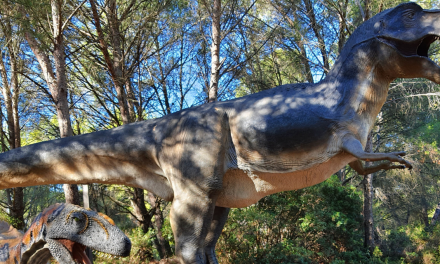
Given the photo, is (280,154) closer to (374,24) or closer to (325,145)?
(325,145)

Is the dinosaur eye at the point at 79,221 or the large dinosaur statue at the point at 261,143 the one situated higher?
the large dinosaur statue at the point at 261,143

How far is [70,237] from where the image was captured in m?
2.22

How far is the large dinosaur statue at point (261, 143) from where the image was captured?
2906 mm

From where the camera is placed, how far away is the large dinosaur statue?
291 centimetres

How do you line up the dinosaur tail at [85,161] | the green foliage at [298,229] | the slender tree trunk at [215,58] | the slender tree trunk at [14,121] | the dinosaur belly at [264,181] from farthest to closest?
the slender tree trunk at [14,121] < the slender tree trunk at [215,58] < the green foliage at [298,229] < the dinosaur tail at [85,161] < the dinosaur belly at [264,181]

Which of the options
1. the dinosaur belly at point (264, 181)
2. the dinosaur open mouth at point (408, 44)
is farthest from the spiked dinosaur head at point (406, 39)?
the dinosaur belly at point (264, 181)

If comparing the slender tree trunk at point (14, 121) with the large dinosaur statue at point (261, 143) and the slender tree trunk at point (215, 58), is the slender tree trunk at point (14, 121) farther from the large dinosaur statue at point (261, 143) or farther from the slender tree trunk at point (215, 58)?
the large dinosaur statue at point (261, 143)

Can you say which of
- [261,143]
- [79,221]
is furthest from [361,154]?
[79,221]

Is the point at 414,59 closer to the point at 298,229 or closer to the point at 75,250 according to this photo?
the point at 75,250

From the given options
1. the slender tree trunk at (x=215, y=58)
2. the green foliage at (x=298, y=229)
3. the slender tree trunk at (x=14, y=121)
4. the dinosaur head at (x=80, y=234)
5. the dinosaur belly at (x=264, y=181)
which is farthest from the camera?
the slender tree trunk at (x=14, y=121)

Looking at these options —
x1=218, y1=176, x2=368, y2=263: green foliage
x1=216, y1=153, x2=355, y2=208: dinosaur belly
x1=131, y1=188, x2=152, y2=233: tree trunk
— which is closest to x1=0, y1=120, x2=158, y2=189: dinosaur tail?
x1=216, y1=153, x2=355, y2=208: dinosaur belly

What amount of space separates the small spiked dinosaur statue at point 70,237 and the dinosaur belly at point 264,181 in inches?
45.4

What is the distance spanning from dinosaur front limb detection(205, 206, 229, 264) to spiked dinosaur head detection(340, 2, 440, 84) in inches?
76.2

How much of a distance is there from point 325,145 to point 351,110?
36cm
